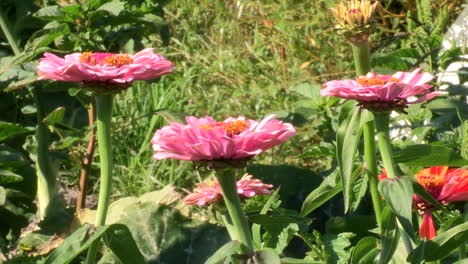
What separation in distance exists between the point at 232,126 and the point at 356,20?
10.9 inches

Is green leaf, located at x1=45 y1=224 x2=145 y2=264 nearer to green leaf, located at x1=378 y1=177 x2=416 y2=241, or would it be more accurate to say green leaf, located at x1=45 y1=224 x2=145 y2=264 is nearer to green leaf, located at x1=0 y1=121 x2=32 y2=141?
green leaf, located at x1=378 y1=177 x2=416 y2=241

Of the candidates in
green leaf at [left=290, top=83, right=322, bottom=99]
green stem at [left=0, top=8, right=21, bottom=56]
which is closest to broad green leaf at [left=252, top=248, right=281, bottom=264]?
green leaf at [left=290, top=83, right=322, bottom=99]

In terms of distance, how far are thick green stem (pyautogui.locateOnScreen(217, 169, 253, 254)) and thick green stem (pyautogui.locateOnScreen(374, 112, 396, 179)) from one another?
0.87 ft

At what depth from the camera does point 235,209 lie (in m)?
1.61

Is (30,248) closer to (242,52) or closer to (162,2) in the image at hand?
(162,2)

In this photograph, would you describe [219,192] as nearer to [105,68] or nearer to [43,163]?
[105,68]

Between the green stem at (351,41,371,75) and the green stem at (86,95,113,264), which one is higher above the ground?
the green stem at (351,41,371,75)

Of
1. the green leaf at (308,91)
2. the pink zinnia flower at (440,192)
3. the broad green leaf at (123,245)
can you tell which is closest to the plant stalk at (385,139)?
the pink zinnia flower at (440,192)

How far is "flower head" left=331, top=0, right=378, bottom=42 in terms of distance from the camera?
1.59 meters

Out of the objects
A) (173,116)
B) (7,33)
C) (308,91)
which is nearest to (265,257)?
(173,116)

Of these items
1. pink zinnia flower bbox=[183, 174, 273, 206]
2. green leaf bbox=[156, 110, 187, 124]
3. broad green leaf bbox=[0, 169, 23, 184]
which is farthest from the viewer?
broad green leaf bbox=[0, 169, 23, 184]

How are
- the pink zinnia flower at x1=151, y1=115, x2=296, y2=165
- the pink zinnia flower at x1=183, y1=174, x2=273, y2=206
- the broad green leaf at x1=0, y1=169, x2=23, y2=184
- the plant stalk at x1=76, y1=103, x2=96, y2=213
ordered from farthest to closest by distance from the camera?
the plant stalk at x1=76, y1=103, x2=96, y2=213
the broad green leaf at x1=0, y1=169, x2=23, y2=184
the pink zinnia flower at x1=183, y1=174, x2=273, y2=206
the pink zinnia flower at x1=151, y1=115, x2=296, y2=165

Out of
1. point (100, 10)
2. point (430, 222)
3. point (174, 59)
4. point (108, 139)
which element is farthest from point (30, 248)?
point (174, 59)

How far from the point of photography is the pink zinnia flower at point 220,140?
59.3 inches
